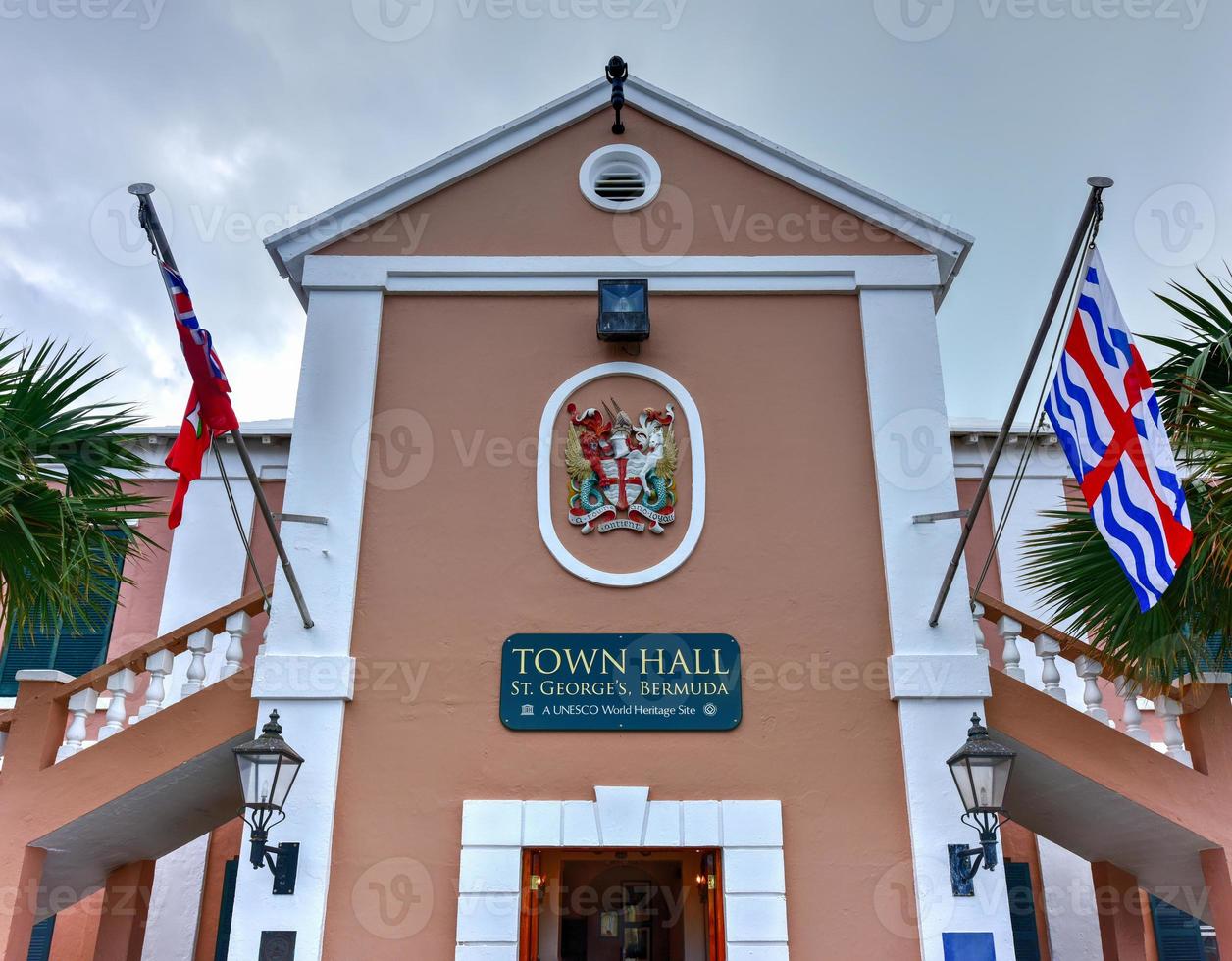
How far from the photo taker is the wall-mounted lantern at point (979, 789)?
23.1 ft

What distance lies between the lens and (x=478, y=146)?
9.66 m

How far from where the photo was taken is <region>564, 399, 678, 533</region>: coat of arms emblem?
8.59m

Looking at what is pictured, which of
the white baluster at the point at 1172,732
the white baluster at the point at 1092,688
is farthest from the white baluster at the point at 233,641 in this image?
the white baluster at the point at 1172,732

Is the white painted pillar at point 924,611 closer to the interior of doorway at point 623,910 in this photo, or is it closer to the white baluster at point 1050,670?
the white baluster at point 1050,670

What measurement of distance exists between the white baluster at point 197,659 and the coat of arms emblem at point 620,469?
9.51 ft

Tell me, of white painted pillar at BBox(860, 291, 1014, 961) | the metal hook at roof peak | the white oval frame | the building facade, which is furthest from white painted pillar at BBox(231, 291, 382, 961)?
white painted pillar at BBox(860, 291, 1014, 961)

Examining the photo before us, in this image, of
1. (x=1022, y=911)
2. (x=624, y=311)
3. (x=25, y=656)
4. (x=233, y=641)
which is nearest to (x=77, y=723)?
(x=233, y=641)

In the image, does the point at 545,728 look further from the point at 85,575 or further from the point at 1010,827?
the point at 1010,827

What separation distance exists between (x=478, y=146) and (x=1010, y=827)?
26.7ft

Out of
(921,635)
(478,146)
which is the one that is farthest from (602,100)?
(921,635)

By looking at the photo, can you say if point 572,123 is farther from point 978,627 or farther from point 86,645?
point 86,645

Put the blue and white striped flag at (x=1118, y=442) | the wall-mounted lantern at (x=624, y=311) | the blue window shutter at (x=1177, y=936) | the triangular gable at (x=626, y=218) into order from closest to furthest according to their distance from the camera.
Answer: the blue and white striped flag at (x=1118, y=442) → the wall-mounted lantern at (x=624, y=311) → the triangular gable at (x=626, y=218) → the blue window shutter at (x=1177, y=936)

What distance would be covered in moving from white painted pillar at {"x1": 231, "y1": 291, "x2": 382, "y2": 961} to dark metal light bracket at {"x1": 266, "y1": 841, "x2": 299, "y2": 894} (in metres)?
0.05

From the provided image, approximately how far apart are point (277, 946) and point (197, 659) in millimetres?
2179
